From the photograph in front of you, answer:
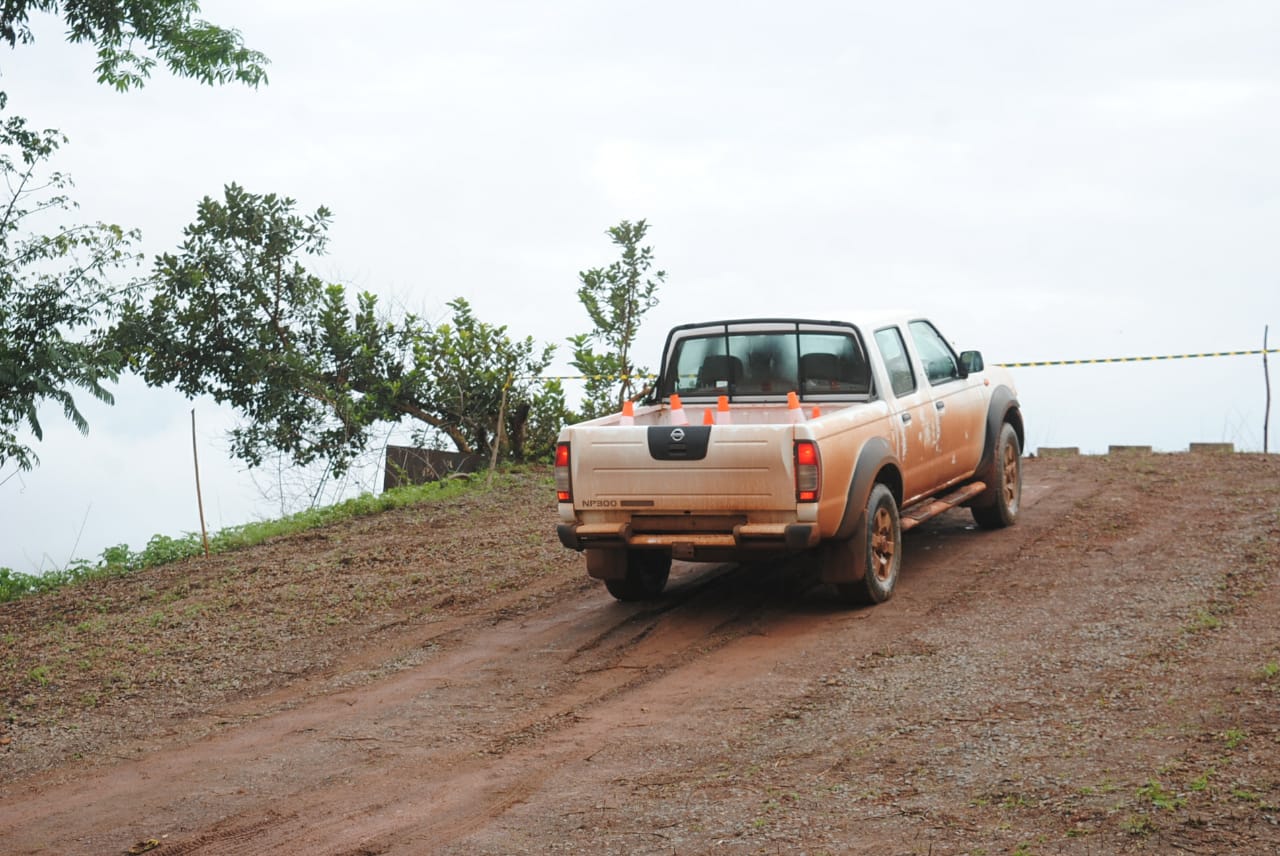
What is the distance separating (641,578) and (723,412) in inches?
56.8

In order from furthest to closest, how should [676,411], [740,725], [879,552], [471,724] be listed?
[676,411]
[879,552]
[471,724]
[740,725]

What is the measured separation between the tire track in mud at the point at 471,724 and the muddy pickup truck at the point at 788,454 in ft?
1.77

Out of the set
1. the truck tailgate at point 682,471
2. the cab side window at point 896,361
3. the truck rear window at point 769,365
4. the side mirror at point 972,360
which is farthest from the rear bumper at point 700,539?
the side mirror at point 972,360

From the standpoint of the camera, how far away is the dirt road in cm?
586

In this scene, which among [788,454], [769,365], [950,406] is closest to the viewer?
[788,454]

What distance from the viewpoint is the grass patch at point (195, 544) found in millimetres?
14734

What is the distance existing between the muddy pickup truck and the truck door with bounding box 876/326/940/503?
0.02 meters

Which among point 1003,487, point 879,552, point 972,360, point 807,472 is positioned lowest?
point 879,552

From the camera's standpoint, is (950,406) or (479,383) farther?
(479,383)

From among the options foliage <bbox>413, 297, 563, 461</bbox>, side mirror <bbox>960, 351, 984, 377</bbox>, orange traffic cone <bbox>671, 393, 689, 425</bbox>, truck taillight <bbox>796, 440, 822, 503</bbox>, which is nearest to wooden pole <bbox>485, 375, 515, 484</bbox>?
foliage <bbox>413, 297, 563, 461</bbox>

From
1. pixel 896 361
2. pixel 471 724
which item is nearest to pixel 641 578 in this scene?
pixel 896 361

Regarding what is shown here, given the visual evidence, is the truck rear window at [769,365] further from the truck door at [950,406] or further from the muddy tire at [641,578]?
the muddy tire at [641,578]

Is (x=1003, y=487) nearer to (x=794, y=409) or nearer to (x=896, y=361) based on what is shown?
(x=896, y=361)

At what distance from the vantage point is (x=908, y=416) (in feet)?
35.3
